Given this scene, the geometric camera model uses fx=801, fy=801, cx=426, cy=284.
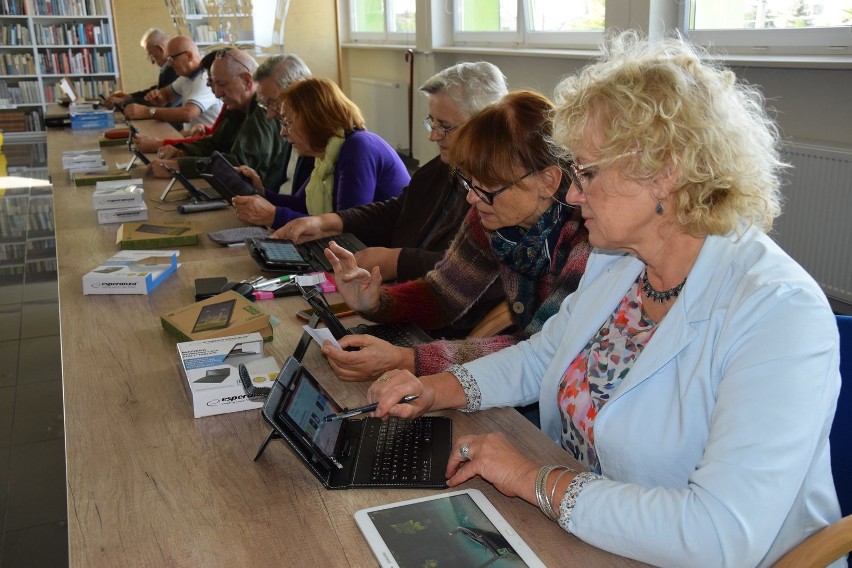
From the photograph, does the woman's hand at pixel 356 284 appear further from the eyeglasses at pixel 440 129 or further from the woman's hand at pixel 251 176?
the woman's hand at pixel 251 176

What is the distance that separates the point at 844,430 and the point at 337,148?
7.44 feet

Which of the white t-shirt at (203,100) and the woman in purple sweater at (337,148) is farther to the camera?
the white t-shirt at (203,100)

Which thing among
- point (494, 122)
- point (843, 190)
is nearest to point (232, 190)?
point (494, 122)

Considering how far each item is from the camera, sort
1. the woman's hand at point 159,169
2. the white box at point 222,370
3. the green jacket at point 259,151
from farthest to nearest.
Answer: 1. the green jacket at point 259,151
2. the woman's hand at point 159,169
3. the white box at point 222,370

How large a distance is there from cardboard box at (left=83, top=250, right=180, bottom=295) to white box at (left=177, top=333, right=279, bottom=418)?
566mm

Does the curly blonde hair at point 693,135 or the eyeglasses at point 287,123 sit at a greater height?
the curly blonde hair at point 693,135

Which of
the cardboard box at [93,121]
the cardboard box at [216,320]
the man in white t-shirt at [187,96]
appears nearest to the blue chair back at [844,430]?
the cardboard box at [216,320]

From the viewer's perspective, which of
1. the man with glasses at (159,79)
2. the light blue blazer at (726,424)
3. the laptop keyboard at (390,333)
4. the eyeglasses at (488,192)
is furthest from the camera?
the man with glasses at (159,79)

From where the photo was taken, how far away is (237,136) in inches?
165

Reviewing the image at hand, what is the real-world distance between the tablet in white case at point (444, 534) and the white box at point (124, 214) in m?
2.21

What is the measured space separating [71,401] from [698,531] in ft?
3.78

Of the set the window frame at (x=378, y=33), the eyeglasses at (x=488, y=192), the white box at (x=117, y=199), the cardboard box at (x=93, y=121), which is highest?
the window frame at (x=378, y=33)

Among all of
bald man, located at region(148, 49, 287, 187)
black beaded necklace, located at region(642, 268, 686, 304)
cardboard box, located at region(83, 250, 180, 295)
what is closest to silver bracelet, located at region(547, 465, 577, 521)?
black beaded necklace, located at region(642, 268, 686, 304)

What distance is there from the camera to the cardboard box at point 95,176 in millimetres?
3746
